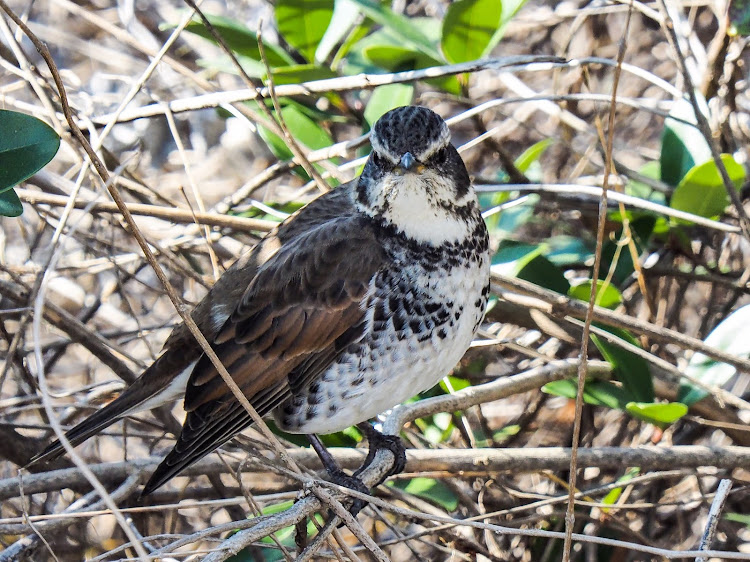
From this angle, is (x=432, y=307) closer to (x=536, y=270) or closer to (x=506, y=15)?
(x=536, y=270)

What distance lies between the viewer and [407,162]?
3143 millimetres

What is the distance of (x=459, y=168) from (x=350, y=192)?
17.6 inches

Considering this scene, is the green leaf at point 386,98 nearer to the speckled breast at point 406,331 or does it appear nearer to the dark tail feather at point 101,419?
the speckled breast at point 406,331

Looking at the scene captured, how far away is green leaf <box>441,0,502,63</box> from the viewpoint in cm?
426

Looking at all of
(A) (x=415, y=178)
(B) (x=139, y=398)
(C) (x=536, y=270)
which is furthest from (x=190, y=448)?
(C) (x=536, y=270)

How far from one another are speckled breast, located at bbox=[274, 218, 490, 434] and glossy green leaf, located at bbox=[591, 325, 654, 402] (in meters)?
0.72

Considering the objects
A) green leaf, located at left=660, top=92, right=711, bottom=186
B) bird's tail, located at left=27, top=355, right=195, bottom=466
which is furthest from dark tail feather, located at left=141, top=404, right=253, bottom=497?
green leaf, located at left=660, top=92, right=711, bottom=186

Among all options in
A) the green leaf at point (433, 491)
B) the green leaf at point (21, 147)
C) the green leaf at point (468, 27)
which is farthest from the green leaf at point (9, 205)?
the green leaf at point (468, 27)

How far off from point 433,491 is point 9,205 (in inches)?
79.2

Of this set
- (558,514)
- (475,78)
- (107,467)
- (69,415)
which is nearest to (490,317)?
(558,514)

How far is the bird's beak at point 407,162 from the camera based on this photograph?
124 inches

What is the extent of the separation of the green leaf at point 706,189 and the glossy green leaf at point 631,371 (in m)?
0.70

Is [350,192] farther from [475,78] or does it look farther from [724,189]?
[475,78]

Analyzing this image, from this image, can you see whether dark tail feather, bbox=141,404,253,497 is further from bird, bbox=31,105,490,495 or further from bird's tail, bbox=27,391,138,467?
bird's tail, bbox=27,391,138,467
